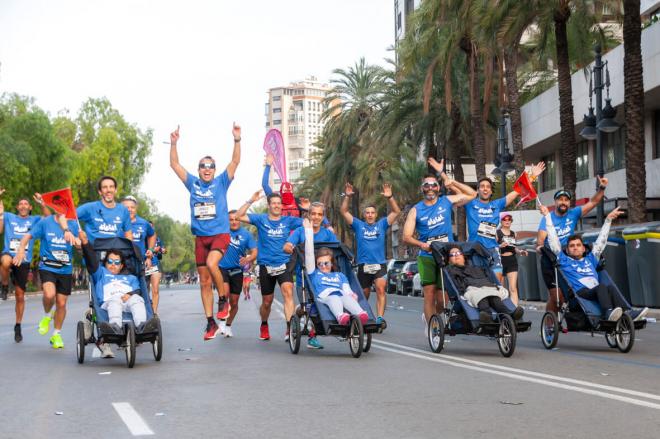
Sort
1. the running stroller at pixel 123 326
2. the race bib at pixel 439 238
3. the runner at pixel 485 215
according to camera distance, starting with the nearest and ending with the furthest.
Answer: the running stroller at pixel 123 326
the race bib at pixel 439 238
the runner at pixel 485 215

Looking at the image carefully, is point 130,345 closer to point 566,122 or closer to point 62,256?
point 62,256

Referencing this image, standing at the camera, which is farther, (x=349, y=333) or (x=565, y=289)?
(x=565, y=289)

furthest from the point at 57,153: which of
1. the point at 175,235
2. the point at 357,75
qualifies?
the point at 175,235

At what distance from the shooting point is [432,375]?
9.54m

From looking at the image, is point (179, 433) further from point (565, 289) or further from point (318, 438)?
point (565, 289)

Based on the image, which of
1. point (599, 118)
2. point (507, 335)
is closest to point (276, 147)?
point (599, 118)

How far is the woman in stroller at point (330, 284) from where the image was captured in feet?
38.0

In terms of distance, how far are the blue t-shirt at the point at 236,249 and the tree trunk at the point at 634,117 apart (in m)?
11.4

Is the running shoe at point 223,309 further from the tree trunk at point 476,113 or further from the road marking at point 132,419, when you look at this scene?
the tree trunk at point 476,113

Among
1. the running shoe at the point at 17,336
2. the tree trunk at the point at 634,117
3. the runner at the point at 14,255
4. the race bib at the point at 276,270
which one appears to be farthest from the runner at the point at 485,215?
the tree trunk at the point at 634,117

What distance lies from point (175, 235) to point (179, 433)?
191 meters

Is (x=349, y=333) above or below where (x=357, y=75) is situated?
below

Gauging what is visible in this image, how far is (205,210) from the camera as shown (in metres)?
12.9

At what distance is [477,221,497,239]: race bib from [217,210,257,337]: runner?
3.34m
